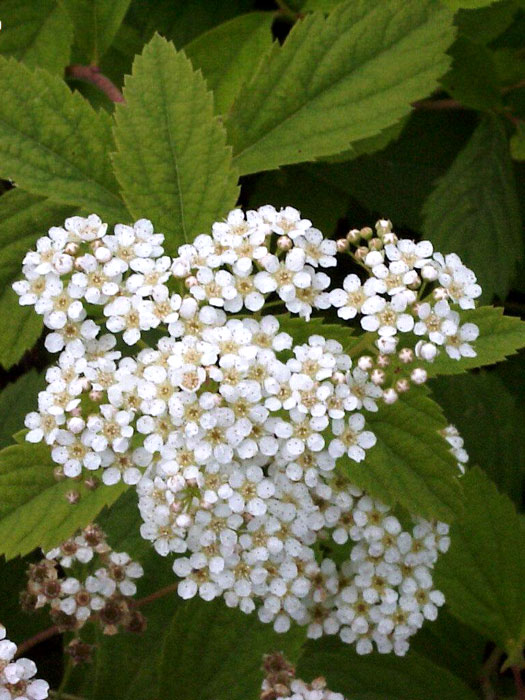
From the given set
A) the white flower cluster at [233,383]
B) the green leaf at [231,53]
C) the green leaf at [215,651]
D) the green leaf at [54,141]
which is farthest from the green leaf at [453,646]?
the green leaf at [231,53]

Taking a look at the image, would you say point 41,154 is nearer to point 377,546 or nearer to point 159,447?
point 159,447

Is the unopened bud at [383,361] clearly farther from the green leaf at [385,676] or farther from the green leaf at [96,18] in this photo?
the green leaf at [96,18]

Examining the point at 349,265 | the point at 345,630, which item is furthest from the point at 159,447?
the point at 349,265

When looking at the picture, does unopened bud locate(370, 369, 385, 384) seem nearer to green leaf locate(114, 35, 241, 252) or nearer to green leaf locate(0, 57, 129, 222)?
green leaf locate(114, 35, 241, 252)

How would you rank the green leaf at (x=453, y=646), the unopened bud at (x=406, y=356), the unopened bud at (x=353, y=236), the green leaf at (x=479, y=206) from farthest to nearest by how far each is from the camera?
1. the green leaf at (x=479, y=206)
2. the green leaf at (x=453, y=646)
3. the unopened bud at (x=353, y=236)
4. the unopened bud at (x=406, y=356)

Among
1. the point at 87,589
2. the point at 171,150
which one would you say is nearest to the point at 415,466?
the point at 87,589

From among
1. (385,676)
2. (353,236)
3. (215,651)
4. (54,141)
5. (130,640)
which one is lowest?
(385,676)

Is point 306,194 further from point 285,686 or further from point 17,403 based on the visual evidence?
point 285,686
